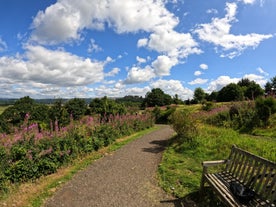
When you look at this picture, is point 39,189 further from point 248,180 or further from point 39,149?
point 248,180

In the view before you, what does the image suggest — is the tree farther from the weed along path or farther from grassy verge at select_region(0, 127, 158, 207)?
grassy verge at select_region(0, 127, 158, 207)

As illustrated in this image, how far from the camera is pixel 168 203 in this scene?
13.8 feet

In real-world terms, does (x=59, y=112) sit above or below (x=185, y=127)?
above

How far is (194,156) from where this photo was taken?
23.3 feet

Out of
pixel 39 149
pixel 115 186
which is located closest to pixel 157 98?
pixel 39 149

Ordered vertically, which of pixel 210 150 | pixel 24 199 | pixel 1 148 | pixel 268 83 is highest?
pixel 268 83

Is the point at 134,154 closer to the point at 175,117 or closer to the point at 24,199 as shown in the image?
the point at 175,117

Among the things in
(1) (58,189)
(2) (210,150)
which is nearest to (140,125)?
(2) (210,150)

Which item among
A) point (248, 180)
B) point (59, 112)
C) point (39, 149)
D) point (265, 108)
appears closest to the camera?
point (248, 180)

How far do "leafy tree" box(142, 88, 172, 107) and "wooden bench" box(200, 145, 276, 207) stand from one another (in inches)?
2276

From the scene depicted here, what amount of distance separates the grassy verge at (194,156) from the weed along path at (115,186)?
349 millimetres

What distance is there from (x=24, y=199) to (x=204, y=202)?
3.92m

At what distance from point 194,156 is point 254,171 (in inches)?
116

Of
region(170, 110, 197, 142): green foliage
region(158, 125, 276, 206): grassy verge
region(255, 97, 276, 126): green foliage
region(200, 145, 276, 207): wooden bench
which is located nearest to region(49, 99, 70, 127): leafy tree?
region(170, 110, 197, 142): green foliage
